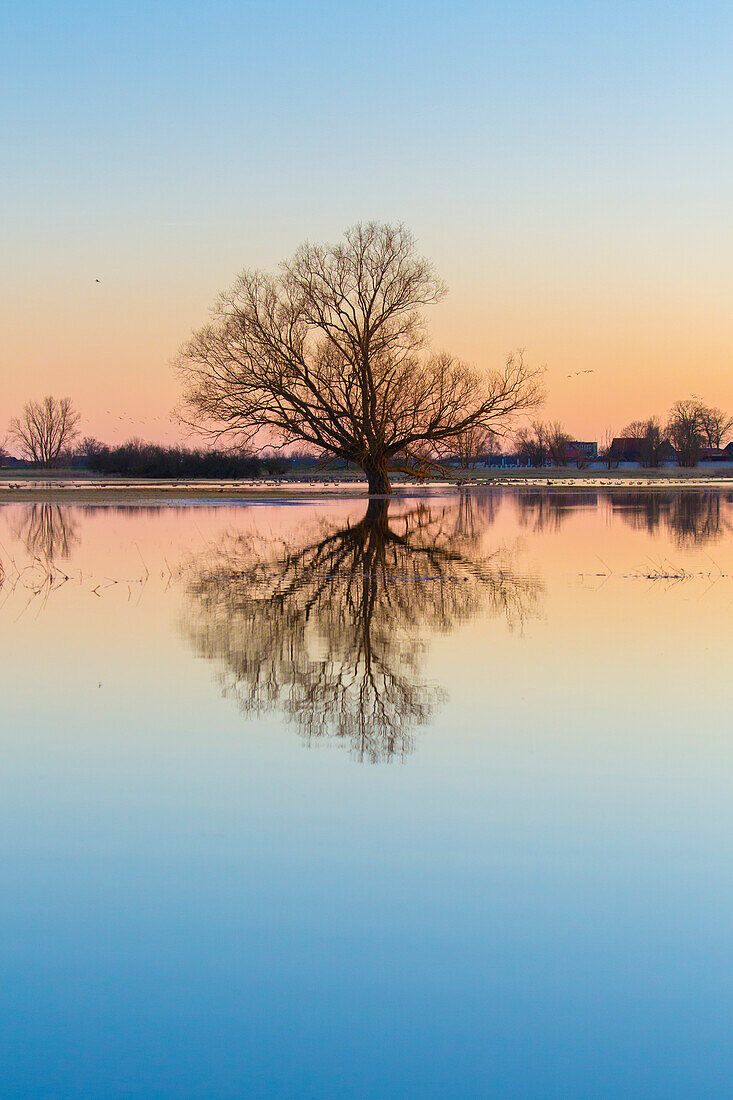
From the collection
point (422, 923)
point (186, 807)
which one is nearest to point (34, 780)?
point (186, 807)

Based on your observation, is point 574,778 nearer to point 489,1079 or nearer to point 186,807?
point 186,807

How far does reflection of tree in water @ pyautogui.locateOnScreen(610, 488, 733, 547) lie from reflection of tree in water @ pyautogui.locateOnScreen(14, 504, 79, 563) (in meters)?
12.8

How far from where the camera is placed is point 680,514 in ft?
111

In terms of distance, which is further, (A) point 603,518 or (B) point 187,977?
(A) point 603,518

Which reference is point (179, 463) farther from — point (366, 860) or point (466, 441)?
point (366, 860)

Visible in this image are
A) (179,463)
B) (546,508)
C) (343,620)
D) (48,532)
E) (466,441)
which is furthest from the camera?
(179,463)

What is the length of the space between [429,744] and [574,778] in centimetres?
95

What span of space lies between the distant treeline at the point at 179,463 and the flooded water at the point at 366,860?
69.6m

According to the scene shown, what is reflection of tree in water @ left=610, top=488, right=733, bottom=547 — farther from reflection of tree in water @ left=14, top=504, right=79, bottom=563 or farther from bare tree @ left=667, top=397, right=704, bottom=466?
bare tree @ left=667, top=397, right=704, bottom=466

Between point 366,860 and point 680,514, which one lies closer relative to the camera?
point 366,860

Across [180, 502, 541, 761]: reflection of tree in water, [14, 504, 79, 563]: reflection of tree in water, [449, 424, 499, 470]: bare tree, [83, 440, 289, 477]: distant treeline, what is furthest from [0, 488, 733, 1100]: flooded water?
[83, 440, 289, 477]: distant treeline

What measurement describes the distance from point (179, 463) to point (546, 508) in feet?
166

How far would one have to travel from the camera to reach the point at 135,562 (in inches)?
Answer: 701

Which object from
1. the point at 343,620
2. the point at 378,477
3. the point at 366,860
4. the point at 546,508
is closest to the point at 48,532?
the point at 343,620
